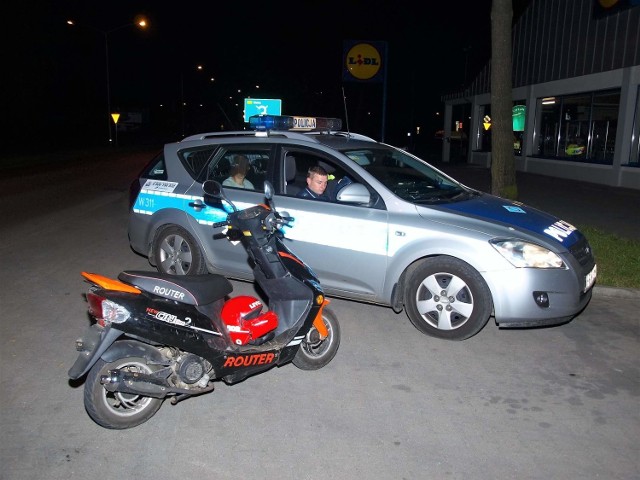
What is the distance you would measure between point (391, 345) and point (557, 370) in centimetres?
146

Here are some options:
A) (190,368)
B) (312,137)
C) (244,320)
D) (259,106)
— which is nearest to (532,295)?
(244,320)

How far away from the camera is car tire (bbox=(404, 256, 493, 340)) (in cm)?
538

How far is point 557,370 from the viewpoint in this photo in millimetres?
5031

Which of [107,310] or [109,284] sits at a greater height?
[109,284]

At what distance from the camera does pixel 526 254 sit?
17.4ft

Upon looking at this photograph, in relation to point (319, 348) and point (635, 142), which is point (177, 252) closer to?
point (319, 348)

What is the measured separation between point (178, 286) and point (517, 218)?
345 cm

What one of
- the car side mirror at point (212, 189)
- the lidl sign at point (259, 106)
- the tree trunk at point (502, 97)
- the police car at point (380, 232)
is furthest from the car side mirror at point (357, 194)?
the lidl sign at point (259, 106)

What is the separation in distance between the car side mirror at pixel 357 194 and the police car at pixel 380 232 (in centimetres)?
1

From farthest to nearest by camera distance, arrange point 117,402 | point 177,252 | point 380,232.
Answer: point 177,252, point 380,232, point 117,402

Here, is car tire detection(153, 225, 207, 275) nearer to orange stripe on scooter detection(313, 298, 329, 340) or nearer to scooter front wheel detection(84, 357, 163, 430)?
orange stripe on scooter detection(313, 298, 329, 340)

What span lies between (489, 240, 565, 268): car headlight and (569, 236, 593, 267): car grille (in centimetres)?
32

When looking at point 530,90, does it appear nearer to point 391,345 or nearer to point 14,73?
point 391,345

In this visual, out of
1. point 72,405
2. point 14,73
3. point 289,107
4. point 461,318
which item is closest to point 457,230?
point 461,318
